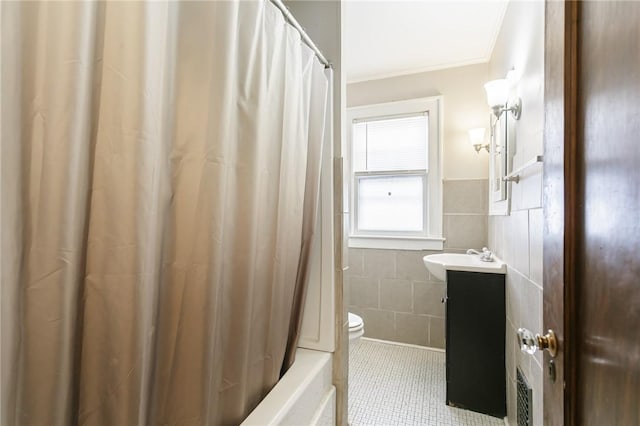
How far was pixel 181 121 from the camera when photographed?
2.51ft

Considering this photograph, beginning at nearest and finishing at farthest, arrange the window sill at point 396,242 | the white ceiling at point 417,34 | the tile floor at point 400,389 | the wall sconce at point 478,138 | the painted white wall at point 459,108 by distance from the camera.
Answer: the tile floor at point 400,389, the white ceiling at point 417,34, the wall sconce at point 478,138, the painted white wall at point 459,108, the window sill at point 396,242

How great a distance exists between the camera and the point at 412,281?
2904 mm

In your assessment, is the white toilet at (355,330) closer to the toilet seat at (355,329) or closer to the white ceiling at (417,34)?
the toilet seat at (355,329)

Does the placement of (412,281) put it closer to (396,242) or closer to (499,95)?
(396,242)

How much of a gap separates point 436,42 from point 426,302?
2286 millimetres

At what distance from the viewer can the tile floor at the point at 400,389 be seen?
6.18 feet

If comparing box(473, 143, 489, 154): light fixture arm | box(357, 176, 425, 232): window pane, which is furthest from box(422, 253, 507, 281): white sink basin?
box(473, 143, 489, 154): light fixture arm

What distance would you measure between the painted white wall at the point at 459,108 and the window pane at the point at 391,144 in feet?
0.70

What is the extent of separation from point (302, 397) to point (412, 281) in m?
2.02

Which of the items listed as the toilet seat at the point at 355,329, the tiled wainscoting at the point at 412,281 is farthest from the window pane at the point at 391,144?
the toilet seat at the point at 355,329

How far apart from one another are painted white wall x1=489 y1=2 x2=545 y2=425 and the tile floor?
41cm

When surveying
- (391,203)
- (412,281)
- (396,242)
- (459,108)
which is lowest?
(412,281)

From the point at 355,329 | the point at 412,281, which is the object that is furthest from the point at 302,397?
the point at 412,281

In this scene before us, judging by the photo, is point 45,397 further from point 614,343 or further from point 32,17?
point 614,343
